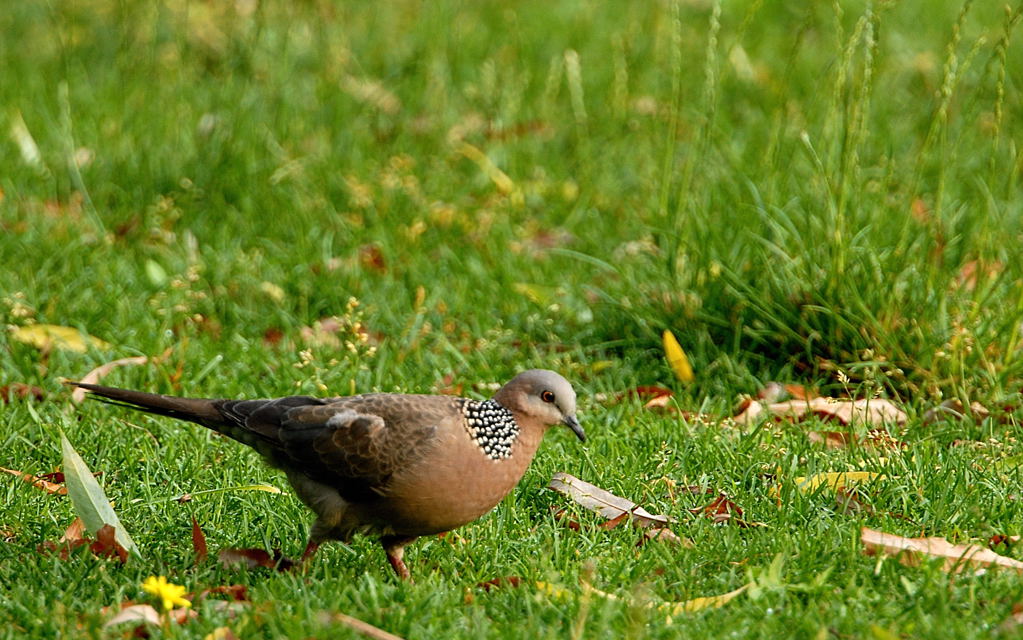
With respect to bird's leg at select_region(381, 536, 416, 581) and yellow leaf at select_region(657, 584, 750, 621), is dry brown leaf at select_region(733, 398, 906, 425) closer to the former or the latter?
yellow leaf at select_region(657, 584, 750, 621)

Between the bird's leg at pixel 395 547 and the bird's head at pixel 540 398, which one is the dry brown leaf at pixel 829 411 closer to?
the bird's head at pixel 540 398

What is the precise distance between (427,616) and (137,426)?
2.04 metres

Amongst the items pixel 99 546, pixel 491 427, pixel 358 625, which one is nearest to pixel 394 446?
pixel 491 427

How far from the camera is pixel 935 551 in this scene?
13.4ft

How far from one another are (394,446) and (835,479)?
156 centimetres

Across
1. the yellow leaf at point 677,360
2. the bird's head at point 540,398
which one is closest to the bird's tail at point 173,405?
the bird's head at point 540,398

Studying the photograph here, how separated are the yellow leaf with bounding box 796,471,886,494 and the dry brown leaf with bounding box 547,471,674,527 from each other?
538mm

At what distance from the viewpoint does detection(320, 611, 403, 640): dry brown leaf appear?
359cm

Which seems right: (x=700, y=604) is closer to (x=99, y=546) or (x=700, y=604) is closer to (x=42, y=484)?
(x=99, y=546)

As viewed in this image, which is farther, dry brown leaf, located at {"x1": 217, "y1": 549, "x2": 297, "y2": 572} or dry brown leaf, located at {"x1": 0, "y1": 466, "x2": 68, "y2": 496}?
dry brown leaf, located at {"x1": 0, "y1": 466, "x2": 68, "y2": 496}

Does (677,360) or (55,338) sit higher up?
(55,338)

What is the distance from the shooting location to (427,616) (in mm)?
3748

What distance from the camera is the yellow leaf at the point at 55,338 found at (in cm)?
590

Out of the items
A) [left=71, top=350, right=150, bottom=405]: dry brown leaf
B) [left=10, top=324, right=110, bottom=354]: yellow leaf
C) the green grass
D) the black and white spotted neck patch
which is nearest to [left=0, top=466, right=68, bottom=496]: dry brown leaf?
the green grass
